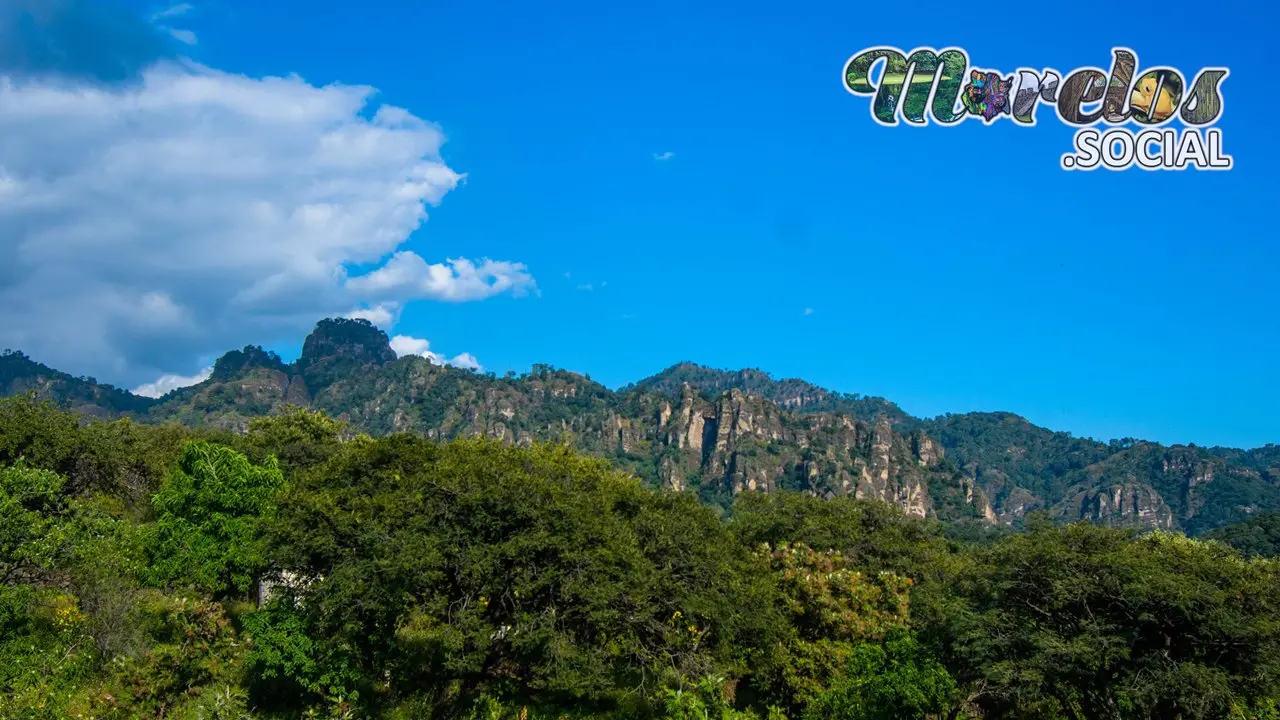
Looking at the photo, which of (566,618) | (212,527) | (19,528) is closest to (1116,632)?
(566,618)

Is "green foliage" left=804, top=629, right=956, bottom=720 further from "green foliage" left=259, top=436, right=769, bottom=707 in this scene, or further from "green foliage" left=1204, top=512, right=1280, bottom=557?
"green foliage" left=1204, top=512, right=1280, bottom=557

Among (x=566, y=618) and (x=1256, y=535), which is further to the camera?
(x=1256, y=535)

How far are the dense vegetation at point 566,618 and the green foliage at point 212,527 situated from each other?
113 millimetres

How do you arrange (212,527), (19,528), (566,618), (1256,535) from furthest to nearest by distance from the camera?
(1256,535) < (212,527) < (566,618) < (19,528)

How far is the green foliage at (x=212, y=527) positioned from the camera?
2572cm

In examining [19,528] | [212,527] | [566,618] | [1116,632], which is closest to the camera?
[1116,632]

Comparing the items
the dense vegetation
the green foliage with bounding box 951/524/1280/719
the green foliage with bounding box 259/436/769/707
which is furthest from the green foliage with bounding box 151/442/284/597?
the green foliage with bounding box 951/524/1280/719

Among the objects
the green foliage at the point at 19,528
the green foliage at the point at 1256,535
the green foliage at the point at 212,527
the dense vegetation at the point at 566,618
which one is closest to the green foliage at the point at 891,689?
the dense vegetation at the point at 566,618

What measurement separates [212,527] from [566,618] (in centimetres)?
1390

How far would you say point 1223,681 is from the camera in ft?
56.0

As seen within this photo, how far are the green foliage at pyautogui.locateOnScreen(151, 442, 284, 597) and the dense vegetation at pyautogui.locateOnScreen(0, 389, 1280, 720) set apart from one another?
11 centimetres

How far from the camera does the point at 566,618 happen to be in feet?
63.3

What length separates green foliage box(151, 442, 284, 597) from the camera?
25.7 metres

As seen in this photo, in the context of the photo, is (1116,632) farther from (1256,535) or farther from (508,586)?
(1256,535)
